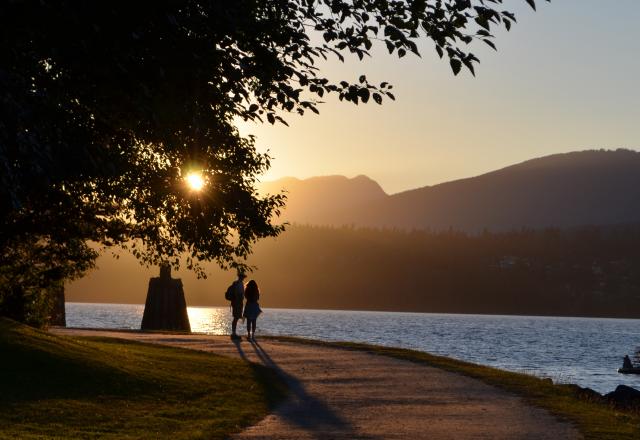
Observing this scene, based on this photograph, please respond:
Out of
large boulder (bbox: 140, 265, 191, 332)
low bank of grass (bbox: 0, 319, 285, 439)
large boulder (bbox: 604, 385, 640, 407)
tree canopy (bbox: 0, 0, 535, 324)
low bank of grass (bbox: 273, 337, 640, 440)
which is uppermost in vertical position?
tree canopy (bbox: 0, 0, 535, 324)

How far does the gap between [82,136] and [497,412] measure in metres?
10.0

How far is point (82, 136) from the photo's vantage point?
43.1ft

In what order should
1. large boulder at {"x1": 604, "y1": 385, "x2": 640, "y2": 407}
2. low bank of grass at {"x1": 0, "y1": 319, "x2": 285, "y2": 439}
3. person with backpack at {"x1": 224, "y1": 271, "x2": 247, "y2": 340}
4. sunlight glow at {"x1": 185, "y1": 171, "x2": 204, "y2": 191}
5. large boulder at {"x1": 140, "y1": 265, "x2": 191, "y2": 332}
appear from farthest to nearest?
large boulder at {"x1": 140, "y1": 265, "x2": 191, "y2": 332}, person with backpack at {"x1": 224, "y1": 271, "x2": 247, "y2": 340}, large boulder at {"x1": 604, "y1": 385, "x2": 640, "y2": 407}, sunlight glow at {"x1": 185, "y1": 171, "x2": 204, "y2": 191}, low bank of grass at {"x1": 0, "y1": 319, "x2": 285, "y2": 439}

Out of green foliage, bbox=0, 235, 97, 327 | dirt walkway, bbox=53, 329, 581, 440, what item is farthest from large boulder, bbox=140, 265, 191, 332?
dirt walkway, bbox=53, 329, 581, 440

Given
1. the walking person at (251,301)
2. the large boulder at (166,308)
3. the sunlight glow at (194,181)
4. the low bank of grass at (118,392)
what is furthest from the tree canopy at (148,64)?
the large boulder at (166,308)

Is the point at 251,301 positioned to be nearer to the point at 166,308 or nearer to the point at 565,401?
the point at 565,401

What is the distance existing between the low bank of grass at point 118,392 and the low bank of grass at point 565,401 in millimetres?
5618

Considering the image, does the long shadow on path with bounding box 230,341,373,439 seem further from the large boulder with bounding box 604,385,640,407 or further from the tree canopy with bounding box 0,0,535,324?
the large boulder with bounding box 604,385,640,407

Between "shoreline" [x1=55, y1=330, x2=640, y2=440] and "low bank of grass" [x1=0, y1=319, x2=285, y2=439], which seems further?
"shoreline" [x1=55, y1=330, x2=640, y2=440]

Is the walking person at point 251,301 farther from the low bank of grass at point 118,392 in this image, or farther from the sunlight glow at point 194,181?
the sunlight glow at point 194,181

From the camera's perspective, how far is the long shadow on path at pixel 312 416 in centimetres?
1636

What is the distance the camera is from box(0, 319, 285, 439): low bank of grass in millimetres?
16875

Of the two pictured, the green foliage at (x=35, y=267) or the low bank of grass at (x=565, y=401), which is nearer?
the low bank of grass at (x=565, y=401)

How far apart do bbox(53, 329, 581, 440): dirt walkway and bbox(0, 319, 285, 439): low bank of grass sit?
773mm
